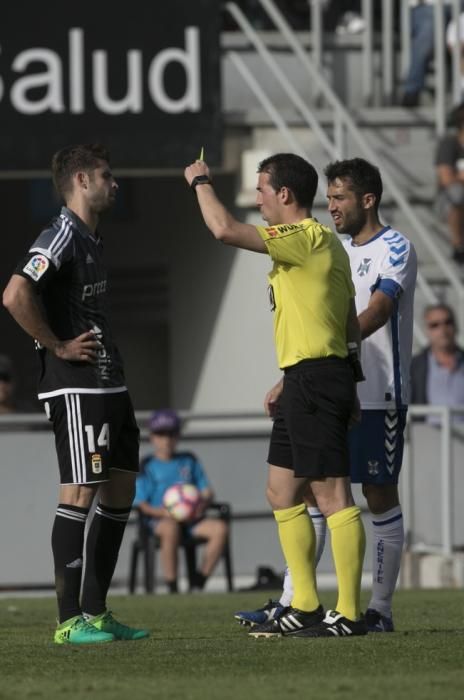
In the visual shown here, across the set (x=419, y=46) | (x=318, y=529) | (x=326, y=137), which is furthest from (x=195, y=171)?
(x=419, y=46)

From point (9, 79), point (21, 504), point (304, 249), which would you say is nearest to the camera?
point (304, 249)

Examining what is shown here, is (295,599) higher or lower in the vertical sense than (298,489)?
lower

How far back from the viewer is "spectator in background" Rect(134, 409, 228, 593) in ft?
44.4

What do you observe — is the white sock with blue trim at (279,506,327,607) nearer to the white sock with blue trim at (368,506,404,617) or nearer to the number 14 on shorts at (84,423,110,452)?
the white sock with blue trim at (368,506,404,617)

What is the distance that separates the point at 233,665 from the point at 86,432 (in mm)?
1398

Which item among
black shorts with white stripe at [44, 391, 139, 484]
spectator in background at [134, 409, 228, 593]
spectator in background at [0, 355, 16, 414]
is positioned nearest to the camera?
black shorts with white stripe at [44, 391, 139, 484]

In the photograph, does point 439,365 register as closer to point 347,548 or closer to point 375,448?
point 375,448

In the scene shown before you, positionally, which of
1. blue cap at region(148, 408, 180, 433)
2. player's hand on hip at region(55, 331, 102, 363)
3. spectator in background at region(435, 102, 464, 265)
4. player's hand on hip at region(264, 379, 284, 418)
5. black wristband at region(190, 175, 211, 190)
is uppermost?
spectator in background at region(435, 102, 464, 265)

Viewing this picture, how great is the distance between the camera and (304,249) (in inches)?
283

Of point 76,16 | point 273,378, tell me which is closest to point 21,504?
point 273,378

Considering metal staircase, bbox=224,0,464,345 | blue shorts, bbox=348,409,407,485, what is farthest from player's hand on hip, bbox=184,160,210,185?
metal staircase, bbox=224,0,464,345

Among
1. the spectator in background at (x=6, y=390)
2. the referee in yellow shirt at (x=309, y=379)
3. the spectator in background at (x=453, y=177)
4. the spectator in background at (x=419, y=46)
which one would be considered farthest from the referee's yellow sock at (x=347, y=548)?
the spectator in background at (x=419, y=46)

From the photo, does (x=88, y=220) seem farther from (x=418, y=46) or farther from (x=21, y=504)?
(x=418, y=46)

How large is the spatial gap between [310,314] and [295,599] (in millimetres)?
1182
